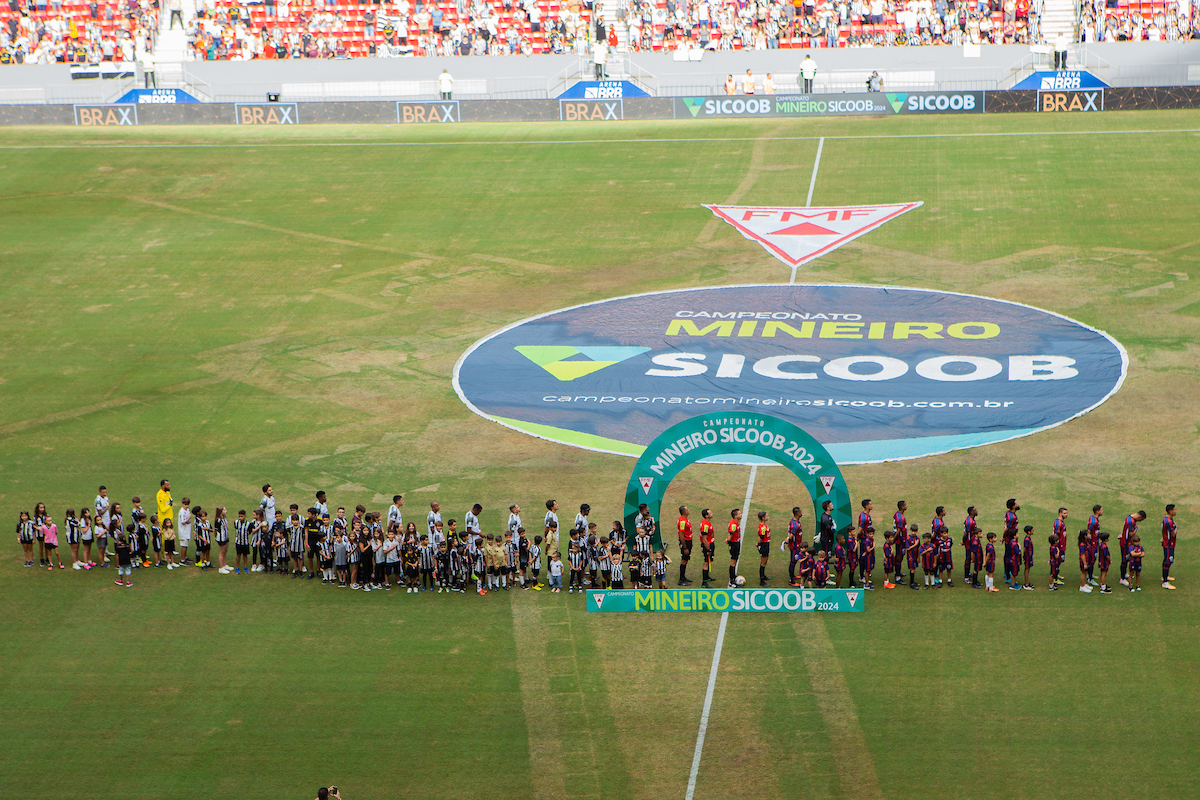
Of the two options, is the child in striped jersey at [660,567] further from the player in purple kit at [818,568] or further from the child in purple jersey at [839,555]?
the child in purple jersey at [839,555]

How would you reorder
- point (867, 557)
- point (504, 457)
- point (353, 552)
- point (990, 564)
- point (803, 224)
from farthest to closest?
point (803, 224), point (504, 457), point (353, 552), point (867, 557), point (990, 564)

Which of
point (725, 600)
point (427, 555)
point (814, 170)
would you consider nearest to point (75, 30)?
point (814, 170)

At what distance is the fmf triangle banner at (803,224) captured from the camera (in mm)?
41406

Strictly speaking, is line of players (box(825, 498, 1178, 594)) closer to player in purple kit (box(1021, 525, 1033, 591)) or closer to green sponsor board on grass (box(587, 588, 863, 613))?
player in purple kit (box(1021, 525, 1033, 591))

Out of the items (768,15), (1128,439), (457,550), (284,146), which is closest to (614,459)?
(457,550)

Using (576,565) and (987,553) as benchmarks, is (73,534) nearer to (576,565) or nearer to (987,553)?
(576,565)

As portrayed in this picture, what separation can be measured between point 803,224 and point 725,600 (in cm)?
2387

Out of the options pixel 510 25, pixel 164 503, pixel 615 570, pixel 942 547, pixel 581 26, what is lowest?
pixel 615 570

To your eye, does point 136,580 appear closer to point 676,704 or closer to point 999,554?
point 676,704

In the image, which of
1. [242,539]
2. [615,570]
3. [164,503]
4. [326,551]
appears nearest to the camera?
[615,570]

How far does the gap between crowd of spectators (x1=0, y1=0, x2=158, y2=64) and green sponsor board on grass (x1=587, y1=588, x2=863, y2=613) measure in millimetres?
48820

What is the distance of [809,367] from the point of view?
105ft

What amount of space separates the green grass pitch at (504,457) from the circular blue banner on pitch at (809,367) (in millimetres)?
916

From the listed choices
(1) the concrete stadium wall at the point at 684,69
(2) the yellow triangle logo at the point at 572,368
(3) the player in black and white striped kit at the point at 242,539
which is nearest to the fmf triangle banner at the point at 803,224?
(2) the yellow triangle logo at the point at 572,368
